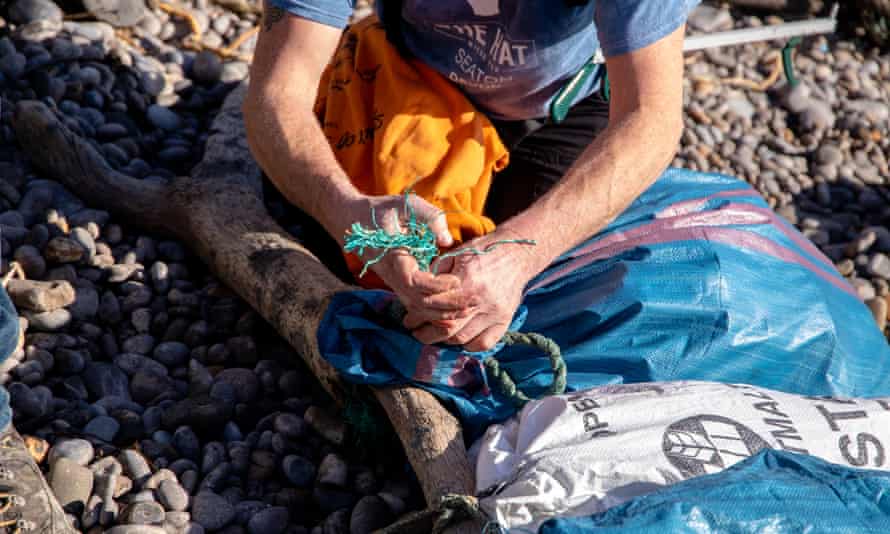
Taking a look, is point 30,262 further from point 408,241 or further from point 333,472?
point 408,241

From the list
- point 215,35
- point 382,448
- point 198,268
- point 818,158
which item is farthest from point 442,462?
point 818,158

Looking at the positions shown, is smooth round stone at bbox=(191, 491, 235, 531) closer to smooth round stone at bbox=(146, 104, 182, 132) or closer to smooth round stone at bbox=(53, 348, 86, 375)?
smooth round stone at bbox=(53, 348, 86, 375)

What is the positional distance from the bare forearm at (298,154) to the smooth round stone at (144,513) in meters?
0.70

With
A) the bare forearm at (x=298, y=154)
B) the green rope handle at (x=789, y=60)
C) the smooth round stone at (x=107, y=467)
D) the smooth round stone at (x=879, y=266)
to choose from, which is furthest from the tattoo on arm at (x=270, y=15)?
the green rope handle at (x=789, y=60)

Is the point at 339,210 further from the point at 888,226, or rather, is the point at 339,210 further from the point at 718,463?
the point at 888,226

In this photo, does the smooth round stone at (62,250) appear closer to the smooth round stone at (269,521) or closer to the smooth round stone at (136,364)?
the smooth round stone at (136,364)

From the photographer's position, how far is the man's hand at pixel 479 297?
2119 mm

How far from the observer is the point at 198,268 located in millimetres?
3176

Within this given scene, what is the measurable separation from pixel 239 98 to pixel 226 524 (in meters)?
1.80

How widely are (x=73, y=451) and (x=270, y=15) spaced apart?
1166 mm

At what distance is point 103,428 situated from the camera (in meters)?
2.46

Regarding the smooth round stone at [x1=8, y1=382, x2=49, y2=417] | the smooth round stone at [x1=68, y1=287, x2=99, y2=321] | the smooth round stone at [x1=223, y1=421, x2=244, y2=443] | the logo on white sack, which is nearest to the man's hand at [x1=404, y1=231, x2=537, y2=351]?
the logo on white sack

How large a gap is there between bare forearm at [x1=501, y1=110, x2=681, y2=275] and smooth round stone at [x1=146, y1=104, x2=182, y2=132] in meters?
1.76

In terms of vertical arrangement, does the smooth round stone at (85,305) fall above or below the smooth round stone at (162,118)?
below
